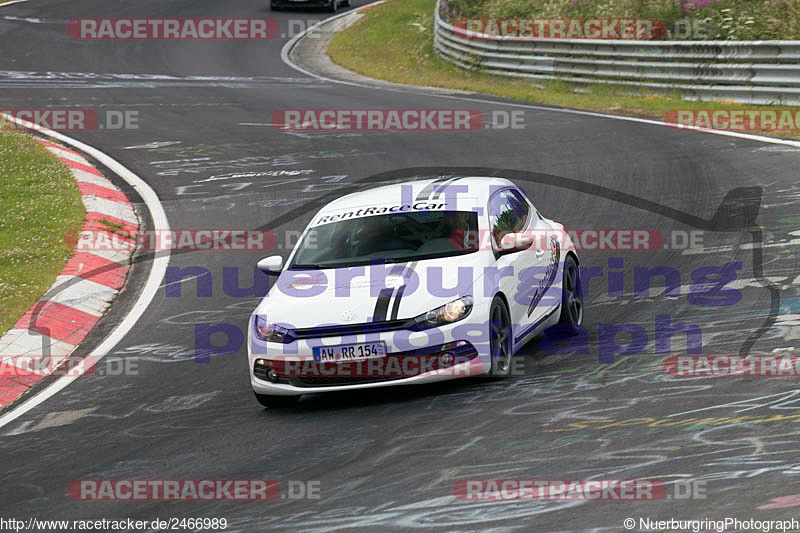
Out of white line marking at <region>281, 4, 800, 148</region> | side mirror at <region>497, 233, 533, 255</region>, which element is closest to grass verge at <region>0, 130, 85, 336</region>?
side mirror at <region>497, 233, 533, 255</region>

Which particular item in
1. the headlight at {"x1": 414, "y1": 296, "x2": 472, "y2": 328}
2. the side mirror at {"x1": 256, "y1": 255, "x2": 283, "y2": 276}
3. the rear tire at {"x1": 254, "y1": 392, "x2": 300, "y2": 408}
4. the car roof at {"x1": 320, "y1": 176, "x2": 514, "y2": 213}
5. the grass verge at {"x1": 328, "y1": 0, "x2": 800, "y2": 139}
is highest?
the grass verge at {"x1": 328, "y1": 0, "x2": 800, "y2": 139}

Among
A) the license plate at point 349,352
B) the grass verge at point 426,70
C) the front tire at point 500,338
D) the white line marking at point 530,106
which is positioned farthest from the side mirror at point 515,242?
the grass verge at point 426,70

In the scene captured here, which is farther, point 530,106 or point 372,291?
point 530,106

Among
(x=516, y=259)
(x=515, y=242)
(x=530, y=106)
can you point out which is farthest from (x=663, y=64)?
(x=515, y=242)

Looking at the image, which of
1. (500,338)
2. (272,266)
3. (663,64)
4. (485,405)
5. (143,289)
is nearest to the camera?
(485,405)

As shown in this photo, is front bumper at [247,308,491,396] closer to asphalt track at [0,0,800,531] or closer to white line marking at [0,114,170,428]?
asphalt track at [0,0,800,531]

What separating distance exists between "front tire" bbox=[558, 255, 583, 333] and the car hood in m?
1.31

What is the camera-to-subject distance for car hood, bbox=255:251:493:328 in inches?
322

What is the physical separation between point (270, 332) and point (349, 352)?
66 centimetres

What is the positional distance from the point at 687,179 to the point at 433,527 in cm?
1057

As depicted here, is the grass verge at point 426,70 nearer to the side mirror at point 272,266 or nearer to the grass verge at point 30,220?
the grass verge at point 30,220

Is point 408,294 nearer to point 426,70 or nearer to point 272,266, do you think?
point 272,266

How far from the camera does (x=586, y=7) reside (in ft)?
95.1

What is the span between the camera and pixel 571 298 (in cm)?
1005
